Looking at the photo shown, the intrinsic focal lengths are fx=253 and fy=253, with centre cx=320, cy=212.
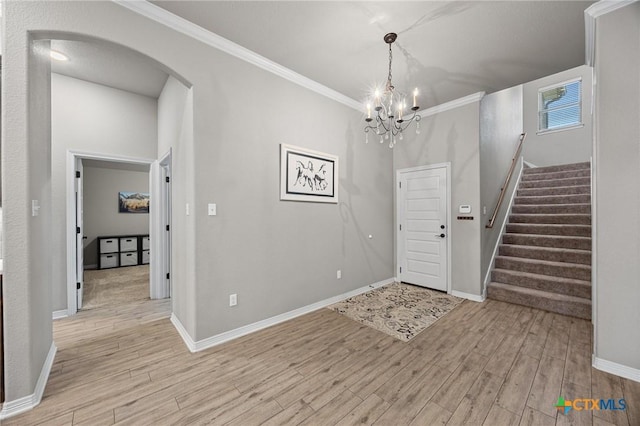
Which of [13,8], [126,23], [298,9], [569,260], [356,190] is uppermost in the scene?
[298,9]

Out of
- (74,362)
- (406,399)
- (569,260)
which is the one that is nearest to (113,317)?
(74,362)

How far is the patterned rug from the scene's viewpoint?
284 centimetres

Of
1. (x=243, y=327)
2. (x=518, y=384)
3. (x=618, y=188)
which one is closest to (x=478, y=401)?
(x=518, y=384)

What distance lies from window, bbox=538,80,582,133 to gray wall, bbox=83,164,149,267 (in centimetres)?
1064

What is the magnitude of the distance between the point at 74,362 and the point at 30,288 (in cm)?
96

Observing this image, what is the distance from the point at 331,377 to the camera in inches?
78.7

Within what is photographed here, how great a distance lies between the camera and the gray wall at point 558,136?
19.0 ft

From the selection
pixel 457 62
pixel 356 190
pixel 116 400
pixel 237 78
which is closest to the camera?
pixel 116 400

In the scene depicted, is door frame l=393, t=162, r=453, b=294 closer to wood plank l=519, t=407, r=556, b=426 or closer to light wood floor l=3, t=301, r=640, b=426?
light wood floor l=3, t=301, r=640, b=426

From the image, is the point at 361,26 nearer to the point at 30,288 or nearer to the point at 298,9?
the point at 298,9

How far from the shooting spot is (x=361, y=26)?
2332mm

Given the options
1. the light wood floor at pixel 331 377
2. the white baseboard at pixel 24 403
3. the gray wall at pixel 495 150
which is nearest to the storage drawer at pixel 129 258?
the light wood floor at pixel 331 377

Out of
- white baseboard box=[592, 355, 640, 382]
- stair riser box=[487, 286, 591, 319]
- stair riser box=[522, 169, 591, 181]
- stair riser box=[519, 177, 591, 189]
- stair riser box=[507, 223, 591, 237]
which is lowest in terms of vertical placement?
white baseboard box=[592, 355, 640, 382]

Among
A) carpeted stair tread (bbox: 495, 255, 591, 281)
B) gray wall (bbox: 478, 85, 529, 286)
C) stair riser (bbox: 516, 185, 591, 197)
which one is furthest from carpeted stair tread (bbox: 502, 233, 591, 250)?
stair riser (bbox: 516, 185, 591, 197)
